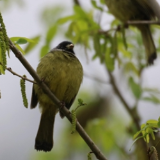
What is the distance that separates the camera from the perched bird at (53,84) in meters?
3.54

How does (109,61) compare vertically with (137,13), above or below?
below

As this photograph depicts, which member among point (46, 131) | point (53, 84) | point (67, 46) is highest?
point (67, 46)

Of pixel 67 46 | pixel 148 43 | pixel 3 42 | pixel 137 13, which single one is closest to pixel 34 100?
pixel 67 46

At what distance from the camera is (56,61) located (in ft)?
12.0

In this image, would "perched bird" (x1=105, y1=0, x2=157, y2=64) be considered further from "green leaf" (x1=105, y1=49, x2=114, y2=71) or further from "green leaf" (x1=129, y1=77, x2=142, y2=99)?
"green leaf" (x1=105, y1=49, x2=114, y2=71)

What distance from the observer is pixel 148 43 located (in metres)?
5.10

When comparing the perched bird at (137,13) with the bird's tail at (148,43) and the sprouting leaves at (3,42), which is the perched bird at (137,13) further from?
the sprouting leaves at (3,42)

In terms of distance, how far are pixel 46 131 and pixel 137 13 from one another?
230cm

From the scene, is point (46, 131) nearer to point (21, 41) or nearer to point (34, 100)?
point (34, 100)

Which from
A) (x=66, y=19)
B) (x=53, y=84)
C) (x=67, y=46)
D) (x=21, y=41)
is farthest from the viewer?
(x=67, y=46)

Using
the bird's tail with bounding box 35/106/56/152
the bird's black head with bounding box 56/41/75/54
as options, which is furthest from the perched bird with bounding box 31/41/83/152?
the bird's black head with bounding box 56/41/75/54

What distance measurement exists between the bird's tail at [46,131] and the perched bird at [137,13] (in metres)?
1.70

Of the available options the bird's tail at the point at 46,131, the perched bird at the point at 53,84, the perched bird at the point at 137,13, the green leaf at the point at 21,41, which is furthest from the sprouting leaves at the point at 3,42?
the perched bird at the point at 137,13

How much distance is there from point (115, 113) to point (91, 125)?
145 centimetres
